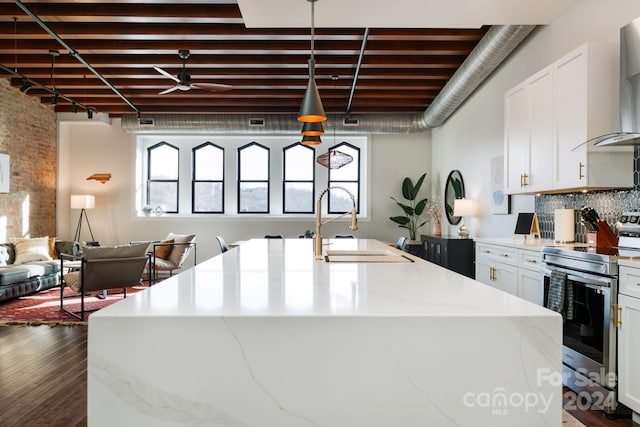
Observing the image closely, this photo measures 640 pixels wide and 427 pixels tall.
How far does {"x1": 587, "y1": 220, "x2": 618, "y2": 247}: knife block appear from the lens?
3379 millimetres

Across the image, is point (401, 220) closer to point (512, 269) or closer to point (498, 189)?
point (498, 189)

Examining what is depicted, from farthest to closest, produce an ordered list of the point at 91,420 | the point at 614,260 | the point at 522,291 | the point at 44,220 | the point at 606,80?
the point at 44,220, the point at 522,291, the point at 606,80, the point at 614,260, the point at 91,420

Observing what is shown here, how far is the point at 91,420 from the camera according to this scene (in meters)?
1.31

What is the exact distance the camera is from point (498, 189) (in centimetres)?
588

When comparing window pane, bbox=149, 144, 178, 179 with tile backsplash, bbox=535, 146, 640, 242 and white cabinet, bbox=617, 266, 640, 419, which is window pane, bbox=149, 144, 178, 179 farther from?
white cabinet, bbox=617, 266, 640, 419

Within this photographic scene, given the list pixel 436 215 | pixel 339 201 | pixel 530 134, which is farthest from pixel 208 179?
pixel 530 134

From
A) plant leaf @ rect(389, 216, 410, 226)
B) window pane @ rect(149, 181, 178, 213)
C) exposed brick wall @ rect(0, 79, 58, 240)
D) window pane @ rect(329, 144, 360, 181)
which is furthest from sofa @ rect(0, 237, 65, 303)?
plant leaf @ rect(389, 216, 410, 226)

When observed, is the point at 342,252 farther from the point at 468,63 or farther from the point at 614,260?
the point at 468,63

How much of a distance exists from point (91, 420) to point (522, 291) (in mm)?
3544

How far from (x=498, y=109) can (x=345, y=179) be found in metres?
4.43

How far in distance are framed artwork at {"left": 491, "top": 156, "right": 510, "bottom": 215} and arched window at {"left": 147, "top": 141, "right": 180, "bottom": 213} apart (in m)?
6.59

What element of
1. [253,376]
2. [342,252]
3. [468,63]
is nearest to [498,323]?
[253,376]

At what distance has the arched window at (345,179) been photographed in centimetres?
992

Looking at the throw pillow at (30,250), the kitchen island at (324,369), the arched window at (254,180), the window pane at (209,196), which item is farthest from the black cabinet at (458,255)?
the throw pillow at (30,250)
